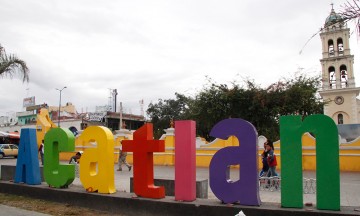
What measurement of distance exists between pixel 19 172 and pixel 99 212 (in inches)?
141

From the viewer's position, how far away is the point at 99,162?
8.00 m

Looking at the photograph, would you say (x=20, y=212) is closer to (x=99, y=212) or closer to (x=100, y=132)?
(x=99, y=212)

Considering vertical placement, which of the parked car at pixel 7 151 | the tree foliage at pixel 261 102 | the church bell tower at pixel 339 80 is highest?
the church bell tower at pixel 339 80

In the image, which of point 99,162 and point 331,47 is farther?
point 331,47

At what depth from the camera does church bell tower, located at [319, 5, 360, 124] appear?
140 ft

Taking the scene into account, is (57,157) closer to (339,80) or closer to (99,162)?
(99,162)

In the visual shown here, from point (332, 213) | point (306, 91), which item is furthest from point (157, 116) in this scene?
point (332, 213)

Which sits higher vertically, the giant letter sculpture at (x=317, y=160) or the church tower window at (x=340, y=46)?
the church tower window at (x=340, y=46)

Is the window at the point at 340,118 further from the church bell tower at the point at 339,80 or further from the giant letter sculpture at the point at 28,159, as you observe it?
the giant letter sculpture at the point at 28,159

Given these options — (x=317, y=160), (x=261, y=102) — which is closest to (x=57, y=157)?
(x=317, y=160)

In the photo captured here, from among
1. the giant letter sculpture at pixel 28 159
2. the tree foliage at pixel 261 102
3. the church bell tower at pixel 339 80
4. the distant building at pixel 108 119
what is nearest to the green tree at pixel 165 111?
the distant building at pixel 108 119

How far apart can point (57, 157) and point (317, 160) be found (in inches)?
243

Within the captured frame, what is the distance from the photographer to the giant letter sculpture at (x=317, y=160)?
5801mm

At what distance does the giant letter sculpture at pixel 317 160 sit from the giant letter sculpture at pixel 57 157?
5.12 m
